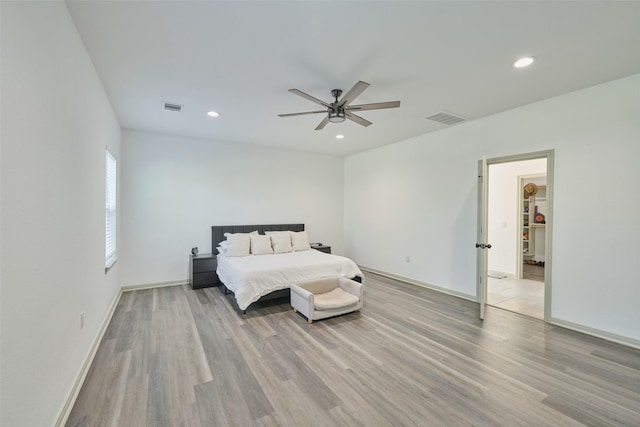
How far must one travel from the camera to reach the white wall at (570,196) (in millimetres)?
2945

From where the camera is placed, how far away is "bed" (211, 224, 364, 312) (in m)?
3.71

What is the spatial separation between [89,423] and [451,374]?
108 inches

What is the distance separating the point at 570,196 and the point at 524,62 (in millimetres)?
1808

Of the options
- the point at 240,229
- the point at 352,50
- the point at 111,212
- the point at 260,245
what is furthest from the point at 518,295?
the point at 111,212

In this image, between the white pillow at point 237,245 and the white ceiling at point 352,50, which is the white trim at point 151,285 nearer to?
the white pillow at point 237,245

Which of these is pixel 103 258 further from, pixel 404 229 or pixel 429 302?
pixel 404 229

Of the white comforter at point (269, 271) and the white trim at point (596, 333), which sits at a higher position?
the white comforter at point (269, 271)

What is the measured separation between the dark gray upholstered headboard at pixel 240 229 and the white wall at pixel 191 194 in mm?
129

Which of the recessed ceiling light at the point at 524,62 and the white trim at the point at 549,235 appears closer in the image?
the recessed ceiling light at the point at 524,62

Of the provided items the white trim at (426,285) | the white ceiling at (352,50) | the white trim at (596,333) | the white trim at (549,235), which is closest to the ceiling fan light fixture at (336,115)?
the white ceiling at (352,50)

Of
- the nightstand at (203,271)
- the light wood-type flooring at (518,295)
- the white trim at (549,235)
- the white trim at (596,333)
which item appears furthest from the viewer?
the nightstand at (203,271)

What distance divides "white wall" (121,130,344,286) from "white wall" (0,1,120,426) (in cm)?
244

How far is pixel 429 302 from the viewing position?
4246 mm

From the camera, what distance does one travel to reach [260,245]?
201 inches
